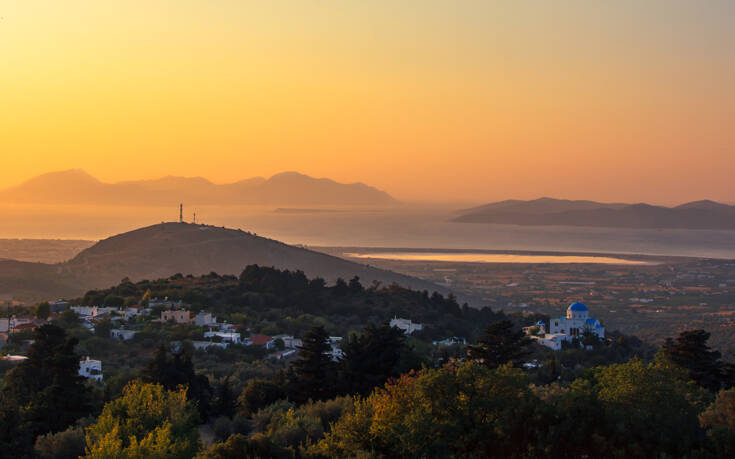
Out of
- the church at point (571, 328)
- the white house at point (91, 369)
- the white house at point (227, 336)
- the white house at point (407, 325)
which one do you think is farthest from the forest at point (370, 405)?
the white house at point (407, 325)

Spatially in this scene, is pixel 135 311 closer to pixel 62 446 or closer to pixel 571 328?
pixel 571 328

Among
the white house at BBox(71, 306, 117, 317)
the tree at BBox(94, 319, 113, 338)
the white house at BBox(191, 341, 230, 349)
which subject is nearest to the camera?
the white house at BBox(191, 341, 230, 349)

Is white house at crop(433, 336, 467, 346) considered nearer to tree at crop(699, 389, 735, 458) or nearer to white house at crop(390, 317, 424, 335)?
white house at crop(390, 317, 424, 335)

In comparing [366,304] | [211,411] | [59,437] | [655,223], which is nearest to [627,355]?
[366,304]

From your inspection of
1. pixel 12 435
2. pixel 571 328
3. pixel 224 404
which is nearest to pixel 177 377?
pixel 224 404

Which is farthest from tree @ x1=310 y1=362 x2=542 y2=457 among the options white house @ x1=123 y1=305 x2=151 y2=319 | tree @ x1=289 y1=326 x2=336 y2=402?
white house @ x1=123 y1=305 x2=151 y2=319
